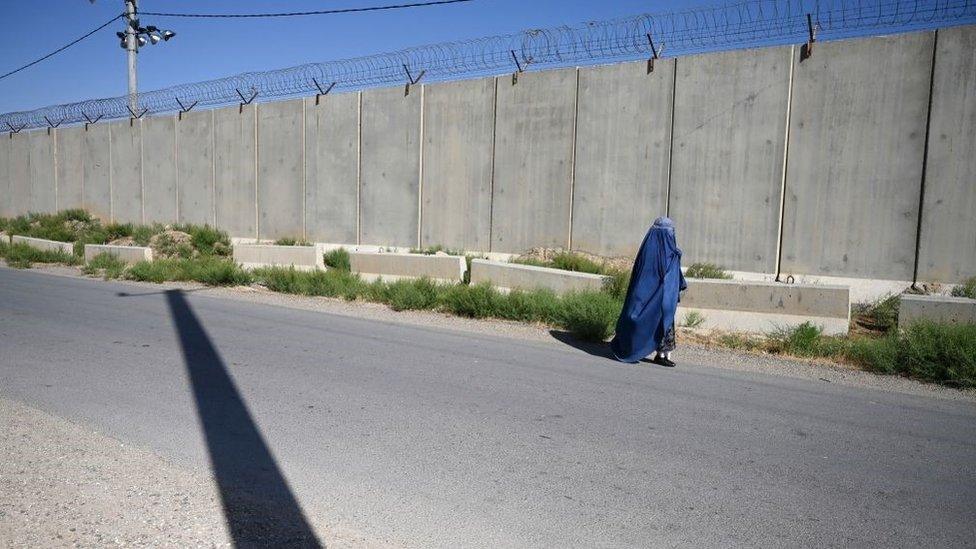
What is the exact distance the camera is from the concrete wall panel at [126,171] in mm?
24359

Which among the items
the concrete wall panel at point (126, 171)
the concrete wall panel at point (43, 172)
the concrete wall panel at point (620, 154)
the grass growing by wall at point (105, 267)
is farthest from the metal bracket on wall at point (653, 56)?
the concrete wall panel at point (43, 172)

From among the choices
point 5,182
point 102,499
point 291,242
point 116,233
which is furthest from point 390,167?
point 5,182

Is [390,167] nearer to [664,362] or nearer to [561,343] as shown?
[561,343]

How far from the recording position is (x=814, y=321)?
8.50m

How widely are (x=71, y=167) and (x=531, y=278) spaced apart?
79.7 ft

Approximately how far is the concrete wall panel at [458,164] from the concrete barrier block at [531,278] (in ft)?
9.91

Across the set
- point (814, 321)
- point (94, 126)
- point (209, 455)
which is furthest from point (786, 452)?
point (94, 126)

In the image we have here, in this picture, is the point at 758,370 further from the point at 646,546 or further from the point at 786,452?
the point at 646,546

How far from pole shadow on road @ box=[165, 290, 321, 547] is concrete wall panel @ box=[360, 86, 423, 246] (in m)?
9.93

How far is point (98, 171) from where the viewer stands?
85.6ft

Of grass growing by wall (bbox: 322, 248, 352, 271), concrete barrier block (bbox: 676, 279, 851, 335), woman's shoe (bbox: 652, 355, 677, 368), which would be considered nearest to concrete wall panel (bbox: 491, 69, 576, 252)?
grass growing by wall (bbox: 322, 248, 352, 271)

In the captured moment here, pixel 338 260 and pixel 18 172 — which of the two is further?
pixel 18 172

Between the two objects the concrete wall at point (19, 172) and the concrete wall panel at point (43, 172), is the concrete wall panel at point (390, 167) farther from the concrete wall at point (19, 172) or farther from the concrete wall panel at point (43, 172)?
the concrete wall at point (19, 172)

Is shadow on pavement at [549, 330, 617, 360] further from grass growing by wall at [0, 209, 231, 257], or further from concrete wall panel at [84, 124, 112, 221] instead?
concrete wall panel at [84, 124, 112, 221]
